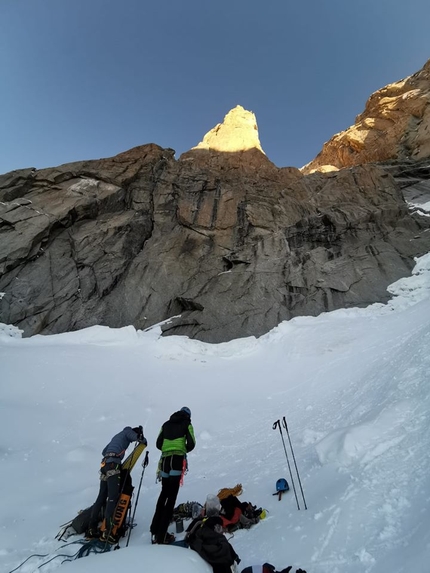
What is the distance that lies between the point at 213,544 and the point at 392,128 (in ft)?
184

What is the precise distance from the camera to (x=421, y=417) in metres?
6.16

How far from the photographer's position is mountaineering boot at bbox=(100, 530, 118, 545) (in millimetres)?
5660

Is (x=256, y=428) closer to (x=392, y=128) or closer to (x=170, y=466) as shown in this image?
(x=170, y=466)

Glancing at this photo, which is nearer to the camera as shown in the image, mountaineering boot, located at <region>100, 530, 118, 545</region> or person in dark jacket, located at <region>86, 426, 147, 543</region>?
mountaineering boot, located at <region>100, 530, 118, 545</region>

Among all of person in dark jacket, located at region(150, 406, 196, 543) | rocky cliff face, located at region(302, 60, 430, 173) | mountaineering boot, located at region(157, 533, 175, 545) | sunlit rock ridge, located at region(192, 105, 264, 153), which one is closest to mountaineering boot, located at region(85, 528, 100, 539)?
person in dark jacket, located at region(150, 406, 196, 543)

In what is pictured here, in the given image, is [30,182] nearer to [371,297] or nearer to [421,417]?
[371,297]

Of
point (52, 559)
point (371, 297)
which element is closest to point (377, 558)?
point (52, 559)

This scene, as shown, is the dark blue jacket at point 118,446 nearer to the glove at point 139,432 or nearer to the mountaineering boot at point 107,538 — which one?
the glove at point 139,432

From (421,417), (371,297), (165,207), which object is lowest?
(421,417)

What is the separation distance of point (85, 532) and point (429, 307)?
686 inches

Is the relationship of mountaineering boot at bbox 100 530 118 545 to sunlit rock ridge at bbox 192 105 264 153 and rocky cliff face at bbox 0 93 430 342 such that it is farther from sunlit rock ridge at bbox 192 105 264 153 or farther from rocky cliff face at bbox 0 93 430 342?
sunlit rock ridge at bbox 192 105 264 153

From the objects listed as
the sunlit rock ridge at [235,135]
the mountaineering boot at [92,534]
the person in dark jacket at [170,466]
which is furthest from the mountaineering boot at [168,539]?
the sunlit rock ridge at [235,135]

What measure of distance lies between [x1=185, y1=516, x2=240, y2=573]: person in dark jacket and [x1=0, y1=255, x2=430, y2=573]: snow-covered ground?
0.21 metres

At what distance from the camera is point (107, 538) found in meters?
5.61
